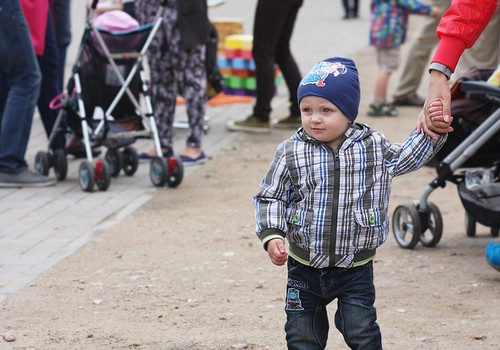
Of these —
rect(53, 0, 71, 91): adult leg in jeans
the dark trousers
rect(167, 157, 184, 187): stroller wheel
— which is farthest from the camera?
the dark trousers

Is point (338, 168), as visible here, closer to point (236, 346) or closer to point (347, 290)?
point (347, 290)

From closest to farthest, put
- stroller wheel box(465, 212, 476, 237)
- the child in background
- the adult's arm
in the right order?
the adult's arm, stroller wheel box(465, 212, 476, 237), the child in background

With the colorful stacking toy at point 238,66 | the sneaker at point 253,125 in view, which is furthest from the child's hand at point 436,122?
the colorful stacking toy at point 238,66

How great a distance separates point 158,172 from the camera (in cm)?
790

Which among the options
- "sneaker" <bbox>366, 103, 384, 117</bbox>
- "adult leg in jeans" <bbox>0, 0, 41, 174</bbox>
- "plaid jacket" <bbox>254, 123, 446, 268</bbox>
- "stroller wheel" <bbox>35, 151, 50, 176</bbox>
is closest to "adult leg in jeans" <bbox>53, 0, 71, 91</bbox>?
"stroller wheel" <bbox>35, 151, 50, 176</bbox>

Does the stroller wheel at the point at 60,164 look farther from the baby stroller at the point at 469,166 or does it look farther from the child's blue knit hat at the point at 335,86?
the child's blue knit hat at the point at 335,86

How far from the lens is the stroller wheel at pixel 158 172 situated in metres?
7.82

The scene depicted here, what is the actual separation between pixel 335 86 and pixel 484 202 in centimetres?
224

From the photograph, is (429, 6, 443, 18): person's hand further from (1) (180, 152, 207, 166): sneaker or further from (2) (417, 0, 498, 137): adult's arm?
(2) (417, 0, 498, 137): adult's arm

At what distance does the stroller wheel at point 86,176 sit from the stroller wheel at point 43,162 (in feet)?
1.47

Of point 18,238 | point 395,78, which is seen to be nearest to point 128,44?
point 18,238

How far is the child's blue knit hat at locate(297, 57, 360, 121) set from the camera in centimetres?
374

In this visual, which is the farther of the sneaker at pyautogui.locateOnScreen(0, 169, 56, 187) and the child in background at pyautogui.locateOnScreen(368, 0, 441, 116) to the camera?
the child in background at pyautogui.locateOnScreen(368, 0, 441, 116)

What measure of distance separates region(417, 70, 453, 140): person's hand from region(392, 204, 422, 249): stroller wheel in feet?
7.37
